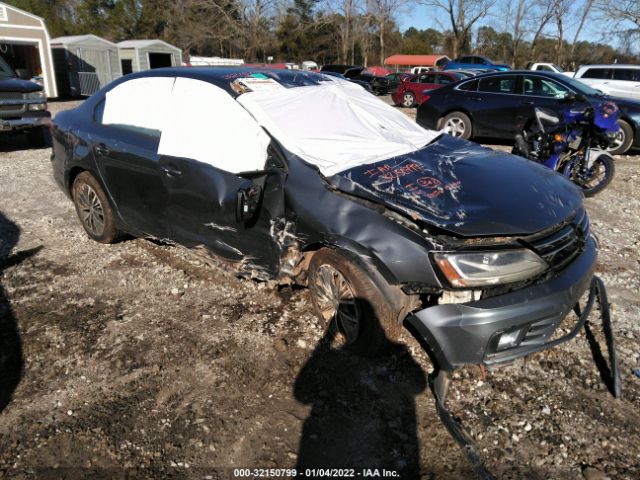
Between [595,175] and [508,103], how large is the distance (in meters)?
3.10

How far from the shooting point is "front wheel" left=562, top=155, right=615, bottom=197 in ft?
20.7

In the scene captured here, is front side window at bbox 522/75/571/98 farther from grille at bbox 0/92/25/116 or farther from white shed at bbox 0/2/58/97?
white shed at bbox 0/2/58/97

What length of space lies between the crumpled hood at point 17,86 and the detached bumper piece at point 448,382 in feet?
30.5

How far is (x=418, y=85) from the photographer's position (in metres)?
18.0

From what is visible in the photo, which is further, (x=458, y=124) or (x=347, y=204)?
(x=458, y=124)

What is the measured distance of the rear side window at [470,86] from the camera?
9578mm

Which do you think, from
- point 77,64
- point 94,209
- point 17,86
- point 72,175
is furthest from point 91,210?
point 77,64

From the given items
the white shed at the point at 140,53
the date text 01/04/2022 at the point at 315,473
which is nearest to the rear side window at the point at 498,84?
the date text 01/04/2022 at the point at 315,473

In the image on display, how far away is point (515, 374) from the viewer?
291 cm

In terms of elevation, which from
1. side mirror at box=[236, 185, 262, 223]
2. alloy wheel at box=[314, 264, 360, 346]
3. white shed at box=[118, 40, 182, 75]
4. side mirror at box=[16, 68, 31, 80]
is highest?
white shed at box=[118, 40, 182, 75]

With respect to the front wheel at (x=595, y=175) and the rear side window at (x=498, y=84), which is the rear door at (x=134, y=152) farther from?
the rear side window at (x=498, y=84)

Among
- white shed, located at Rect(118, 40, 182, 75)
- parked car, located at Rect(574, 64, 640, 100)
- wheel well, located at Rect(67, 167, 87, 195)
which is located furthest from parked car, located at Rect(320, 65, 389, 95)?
wheel well, located at Rect(67, 167, 87, 195)

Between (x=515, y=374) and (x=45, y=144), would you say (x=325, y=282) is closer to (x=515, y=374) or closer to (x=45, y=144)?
(x=515, y=374)

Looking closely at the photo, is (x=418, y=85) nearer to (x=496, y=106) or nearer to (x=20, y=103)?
(x=496, y=106)
